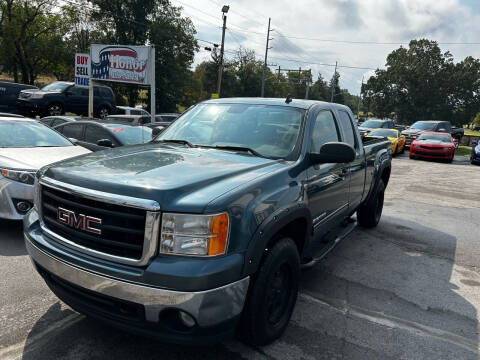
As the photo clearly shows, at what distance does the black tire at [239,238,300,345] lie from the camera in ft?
8.20

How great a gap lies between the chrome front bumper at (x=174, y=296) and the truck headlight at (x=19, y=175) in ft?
9.54

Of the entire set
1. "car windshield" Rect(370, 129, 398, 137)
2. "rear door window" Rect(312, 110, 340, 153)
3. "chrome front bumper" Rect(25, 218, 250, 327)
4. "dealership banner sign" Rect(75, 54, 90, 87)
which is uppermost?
"dealership banner sign" Rect(75, 54, 90, 87)

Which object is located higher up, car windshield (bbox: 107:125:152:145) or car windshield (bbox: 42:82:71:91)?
car windshield (bbox: 42:82:71:91)

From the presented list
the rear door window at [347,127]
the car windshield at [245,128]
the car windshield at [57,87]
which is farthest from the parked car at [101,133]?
the car windshield at [57,87]

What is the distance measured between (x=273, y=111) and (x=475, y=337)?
2.64 metres

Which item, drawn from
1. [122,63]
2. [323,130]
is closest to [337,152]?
[323,130]

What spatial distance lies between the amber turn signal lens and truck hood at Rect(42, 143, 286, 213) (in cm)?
12

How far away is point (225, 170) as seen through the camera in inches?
106

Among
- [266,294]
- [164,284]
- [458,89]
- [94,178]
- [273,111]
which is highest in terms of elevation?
[458,89]

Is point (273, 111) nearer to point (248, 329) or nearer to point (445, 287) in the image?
point (248, 329)

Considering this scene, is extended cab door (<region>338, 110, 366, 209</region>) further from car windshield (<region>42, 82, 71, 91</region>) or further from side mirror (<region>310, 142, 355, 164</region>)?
car windshield (<region>42, 82, 71, 91</region>)

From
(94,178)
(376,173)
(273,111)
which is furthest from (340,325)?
(376,173)

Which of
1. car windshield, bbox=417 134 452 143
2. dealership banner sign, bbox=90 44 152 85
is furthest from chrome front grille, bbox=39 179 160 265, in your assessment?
car windshield, bbox=417 134 452 143

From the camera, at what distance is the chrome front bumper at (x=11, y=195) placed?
4719 mm
